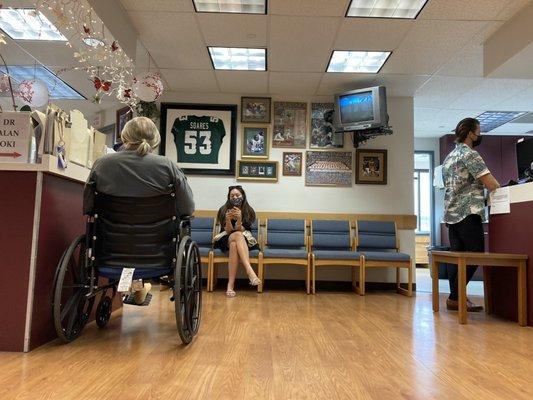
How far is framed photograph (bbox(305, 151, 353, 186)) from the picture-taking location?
203 inches

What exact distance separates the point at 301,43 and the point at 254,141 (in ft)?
5.27

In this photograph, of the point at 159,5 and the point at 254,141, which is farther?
the point at 254,141

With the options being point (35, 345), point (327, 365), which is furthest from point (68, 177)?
point (327, 365)

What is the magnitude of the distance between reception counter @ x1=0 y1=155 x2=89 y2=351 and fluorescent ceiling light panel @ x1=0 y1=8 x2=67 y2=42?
1.80 m

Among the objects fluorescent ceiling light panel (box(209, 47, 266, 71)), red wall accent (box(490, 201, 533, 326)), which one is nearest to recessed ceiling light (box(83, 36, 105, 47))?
fluorescent ceiling light panel (box(209, 47, 266, 71))

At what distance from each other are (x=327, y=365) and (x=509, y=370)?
80 centimetres

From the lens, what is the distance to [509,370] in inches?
68.9

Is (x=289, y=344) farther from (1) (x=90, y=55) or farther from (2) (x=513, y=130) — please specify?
(2) (x=513, y=130)

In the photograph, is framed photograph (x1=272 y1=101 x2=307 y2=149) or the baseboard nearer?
the baseboard

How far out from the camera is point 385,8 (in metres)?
3.34

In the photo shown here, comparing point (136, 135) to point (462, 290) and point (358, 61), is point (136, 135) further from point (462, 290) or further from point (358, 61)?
point (358, 61)

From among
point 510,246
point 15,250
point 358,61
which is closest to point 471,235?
point 510,246

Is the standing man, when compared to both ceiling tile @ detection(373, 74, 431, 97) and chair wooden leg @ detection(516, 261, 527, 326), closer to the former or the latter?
chair wooden leg @ detection(516, 261, 527, 326)

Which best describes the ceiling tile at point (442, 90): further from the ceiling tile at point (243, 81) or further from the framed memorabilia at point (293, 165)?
the ceiling tile at point (243, 81)
